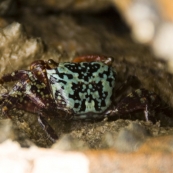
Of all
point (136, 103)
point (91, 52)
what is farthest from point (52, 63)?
point (91, 52)

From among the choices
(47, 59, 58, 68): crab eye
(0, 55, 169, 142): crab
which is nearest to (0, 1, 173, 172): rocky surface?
(0, 55, 169, 142): crab

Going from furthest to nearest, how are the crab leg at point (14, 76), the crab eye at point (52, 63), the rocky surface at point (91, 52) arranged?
1. the crab eye at point (52, 63)
2. the crab leg at point (14, 76)
3. the rocky surface at point (91, 52)

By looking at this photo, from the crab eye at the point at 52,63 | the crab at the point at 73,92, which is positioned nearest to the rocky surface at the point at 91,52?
the crab at the point at 73,92

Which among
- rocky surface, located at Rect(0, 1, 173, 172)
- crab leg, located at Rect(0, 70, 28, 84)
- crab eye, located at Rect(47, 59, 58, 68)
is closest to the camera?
rocky surface, located at Rect(0, 1, 173, 172)

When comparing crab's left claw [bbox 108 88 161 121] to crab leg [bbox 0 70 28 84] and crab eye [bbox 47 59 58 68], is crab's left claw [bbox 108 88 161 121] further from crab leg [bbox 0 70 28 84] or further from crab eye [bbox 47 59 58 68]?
crab leg [bbox 0 70 28 84]

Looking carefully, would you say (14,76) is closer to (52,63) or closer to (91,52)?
(52,63)

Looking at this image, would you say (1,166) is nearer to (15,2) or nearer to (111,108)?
(111,108)

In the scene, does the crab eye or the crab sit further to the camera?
the crab eye

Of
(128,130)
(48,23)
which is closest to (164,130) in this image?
(128,130)

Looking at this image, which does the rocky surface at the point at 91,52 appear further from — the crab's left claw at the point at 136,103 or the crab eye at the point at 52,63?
the crab eye at the point at 52,63

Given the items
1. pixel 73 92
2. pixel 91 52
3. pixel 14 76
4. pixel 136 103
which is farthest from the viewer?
pixel 91 52
